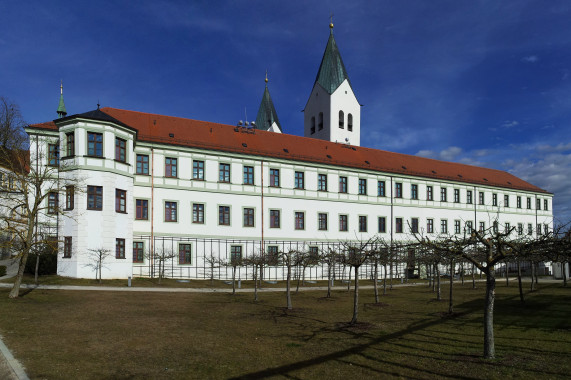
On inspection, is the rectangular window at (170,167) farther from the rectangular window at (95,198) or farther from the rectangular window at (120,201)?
the rectangular window at (95,198)

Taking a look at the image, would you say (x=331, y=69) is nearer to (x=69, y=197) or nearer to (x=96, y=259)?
(x=69, y=197)

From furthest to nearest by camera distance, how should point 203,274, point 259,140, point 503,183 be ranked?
point 503,183
point 259,140
point 203,274

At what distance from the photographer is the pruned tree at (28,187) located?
1980 centimetres

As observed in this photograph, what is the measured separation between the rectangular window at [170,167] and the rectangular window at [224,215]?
15.4ft

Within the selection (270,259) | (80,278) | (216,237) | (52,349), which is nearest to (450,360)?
(52,349)

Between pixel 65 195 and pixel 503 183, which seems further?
pixel 503 183

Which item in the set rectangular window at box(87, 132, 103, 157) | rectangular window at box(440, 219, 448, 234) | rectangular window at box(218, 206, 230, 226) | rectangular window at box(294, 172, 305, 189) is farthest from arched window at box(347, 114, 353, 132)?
rectangular window at box(87, 132, 103, 157)

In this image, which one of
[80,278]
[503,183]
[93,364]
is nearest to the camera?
[93,364]

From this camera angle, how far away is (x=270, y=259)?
26.5 m

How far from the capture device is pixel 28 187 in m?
26.4

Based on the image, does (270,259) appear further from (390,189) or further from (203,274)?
(390,189)

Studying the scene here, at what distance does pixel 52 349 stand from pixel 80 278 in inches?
644

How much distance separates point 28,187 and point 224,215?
14253mm

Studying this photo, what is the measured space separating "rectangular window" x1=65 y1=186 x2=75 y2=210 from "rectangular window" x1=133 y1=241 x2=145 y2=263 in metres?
5.43
